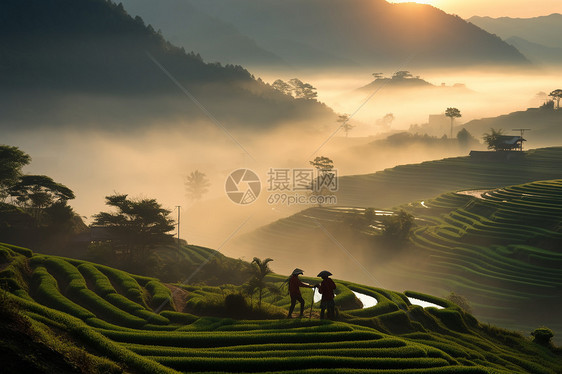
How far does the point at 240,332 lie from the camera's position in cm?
2598

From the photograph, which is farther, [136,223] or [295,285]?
[136,223]

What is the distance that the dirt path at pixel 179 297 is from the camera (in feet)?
106

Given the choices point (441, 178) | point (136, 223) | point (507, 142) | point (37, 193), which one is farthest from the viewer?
point (507, 142)

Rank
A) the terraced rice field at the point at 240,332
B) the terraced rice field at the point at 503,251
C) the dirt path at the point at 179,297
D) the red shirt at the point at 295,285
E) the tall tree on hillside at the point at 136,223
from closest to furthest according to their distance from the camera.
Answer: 1. the terraced rice field at the point at 240,332
2. the red shirt at the point at 295,285
3. the dirt path at the point at 179,297
4. the tall tree on hillside at the point at 136,223
5. the terraced rice field at the point at 503,251

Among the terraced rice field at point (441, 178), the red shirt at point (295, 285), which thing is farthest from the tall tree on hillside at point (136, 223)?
the terraced rice field at point (441, 178)

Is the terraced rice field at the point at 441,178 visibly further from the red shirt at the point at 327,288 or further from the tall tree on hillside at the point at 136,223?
the red shirt at the point at 327,288

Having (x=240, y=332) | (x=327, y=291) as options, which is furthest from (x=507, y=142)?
(x=240, y=332)

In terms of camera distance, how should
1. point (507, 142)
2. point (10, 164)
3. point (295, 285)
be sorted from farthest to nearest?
point (507, 142) → point (10, 164) → point (295, 285)

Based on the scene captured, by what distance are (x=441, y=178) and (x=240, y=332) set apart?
154158mm

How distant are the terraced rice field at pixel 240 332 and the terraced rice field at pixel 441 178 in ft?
425

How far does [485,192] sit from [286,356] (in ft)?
377

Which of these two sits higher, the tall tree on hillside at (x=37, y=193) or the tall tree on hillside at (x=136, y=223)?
the tall tree on hillside at (x=37, y=193)

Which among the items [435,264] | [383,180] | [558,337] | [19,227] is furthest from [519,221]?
[19,227]

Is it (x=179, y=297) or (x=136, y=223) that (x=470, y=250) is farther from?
(x=179, y=297)
